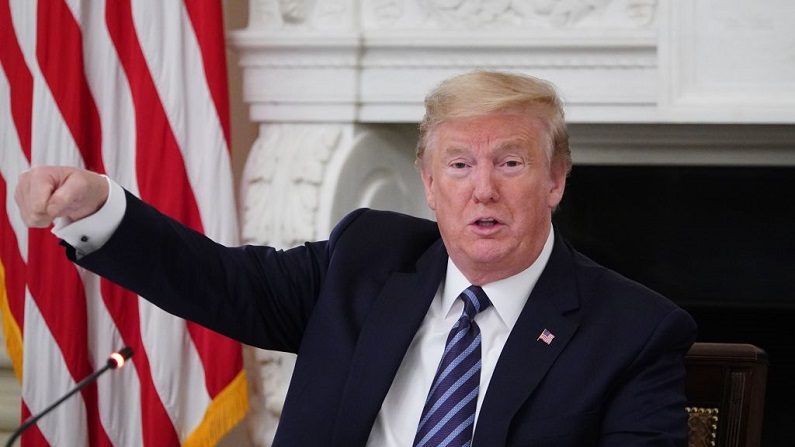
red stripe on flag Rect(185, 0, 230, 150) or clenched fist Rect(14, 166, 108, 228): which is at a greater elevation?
red stripe on flag Rect(185, 0, 230, 150)

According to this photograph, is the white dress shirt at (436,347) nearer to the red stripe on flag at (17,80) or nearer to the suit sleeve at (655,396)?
the suit sleeve at (655,396)

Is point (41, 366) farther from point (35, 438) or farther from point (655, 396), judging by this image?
point (655, 396)

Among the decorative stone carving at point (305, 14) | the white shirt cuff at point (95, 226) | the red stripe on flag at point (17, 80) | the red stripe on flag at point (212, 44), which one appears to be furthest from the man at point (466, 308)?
the decorative stone carving at point (305, 14)

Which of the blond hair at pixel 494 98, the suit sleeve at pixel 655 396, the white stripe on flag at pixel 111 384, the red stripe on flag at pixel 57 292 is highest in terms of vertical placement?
the blond hair at pixel 494 98

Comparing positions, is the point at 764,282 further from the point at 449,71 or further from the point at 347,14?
the point at 347,14

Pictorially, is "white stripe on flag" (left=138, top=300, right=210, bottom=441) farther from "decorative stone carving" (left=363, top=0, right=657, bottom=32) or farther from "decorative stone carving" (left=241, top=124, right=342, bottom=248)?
"decorative stone carving" (left=363, top=0, right=657, bottom=32)

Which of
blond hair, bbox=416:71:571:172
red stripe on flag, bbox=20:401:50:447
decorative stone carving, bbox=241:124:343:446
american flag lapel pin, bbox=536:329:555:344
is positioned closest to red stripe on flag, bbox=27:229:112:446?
red stripe on flag, bbox=20:401:50:447

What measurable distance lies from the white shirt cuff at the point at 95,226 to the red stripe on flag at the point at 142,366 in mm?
1183

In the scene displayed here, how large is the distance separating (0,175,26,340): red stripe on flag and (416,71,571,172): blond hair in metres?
1.45

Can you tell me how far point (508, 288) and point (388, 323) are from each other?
219mm

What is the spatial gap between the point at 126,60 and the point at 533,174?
1456 millimetres

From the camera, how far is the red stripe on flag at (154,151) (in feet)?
10.4

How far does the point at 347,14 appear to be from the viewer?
11.2 feet

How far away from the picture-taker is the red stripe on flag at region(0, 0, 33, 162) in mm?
3176
